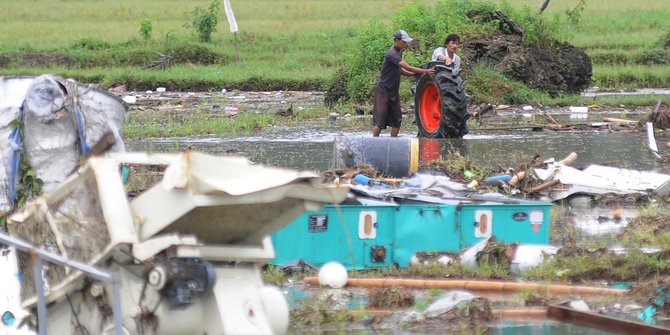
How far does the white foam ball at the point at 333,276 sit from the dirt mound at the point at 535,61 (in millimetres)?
13962

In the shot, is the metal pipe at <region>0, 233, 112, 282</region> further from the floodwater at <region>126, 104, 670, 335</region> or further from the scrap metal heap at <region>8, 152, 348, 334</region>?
the floodwater at <region>126, 104, 670, 335</region>

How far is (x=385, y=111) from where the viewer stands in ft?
50.6

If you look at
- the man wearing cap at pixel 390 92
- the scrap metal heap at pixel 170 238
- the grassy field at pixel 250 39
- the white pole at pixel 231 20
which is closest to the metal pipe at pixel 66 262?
the scrap metal heap at pixel 170 238

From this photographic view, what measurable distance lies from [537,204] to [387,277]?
1229 millimetres

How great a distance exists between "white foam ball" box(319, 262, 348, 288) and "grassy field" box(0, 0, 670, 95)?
762 inches

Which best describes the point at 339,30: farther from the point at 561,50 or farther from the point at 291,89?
the point at 561,50

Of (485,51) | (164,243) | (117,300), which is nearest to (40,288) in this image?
(117,300)

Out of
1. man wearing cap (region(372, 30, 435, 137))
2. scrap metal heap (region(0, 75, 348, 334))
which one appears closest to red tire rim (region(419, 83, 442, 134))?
man wearing cap (region(372, 30, 435, 137))

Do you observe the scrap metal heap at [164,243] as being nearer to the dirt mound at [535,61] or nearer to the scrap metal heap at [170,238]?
the scrap metal heap at [170,238]

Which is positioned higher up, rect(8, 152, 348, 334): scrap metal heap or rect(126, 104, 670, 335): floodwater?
rect(8, 152, 348, 334): scrap metal heap

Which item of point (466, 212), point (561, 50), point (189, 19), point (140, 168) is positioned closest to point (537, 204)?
point (466, 212)

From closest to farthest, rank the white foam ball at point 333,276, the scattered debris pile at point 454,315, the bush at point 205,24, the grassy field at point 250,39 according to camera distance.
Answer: the scattered debris pile at point 454,315
the white foam ball at point 333,276
the grassy field at point 250,39
the bush at point 205,24

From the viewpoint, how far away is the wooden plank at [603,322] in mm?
6374

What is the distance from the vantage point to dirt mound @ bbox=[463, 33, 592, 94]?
21844 mm
